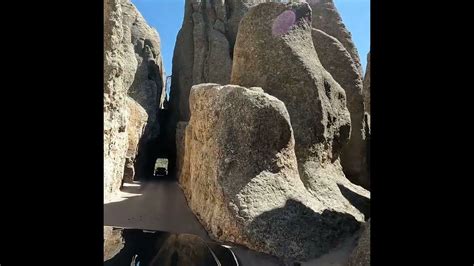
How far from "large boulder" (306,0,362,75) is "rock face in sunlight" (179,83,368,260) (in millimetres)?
5168

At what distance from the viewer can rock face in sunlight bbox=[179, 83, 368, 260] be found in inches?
174

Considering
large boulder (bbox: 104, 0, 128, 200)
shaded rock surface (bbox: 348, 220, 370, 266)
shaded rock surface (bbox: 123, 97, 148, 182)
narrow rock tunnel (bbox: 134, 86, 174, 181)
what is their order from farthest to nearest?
narrow rock tunnel (bbox: 134, 86, 174, 181), shaded rock surface (bbox: 123, 97, 148, 182), large boulder (bbox: 104, 0, 128, 200), shaded rock surface (bbox: 348, 220, 370, 266)

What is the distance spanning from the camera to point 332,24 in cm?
1001

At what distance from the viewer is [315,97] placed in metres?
6.29

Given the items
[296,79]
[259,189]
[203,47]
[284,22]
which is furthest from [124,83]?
[203,47]

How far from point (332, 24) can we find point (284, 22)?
3894 millimetres

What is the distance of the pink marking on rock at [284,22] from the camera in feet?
21.1

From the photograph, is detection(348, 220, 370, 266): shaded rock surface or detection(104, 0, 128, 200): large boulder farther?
detection(104, 0, 128, 200): large boulder

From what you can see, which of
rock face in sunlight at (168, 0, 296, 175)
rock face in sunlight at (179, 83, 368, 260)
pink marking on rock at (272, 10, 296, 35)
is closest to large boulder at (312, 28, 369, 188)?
pink marking on rock at (272, 10, 296, 35)

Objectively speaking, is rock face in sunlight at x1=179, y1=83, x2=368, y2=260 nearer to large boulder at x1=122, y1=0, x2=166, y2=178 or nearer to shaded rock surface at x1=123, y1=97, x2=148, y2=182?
shaded rock surface at x1=123, y1=97, x2=148, y2=182
